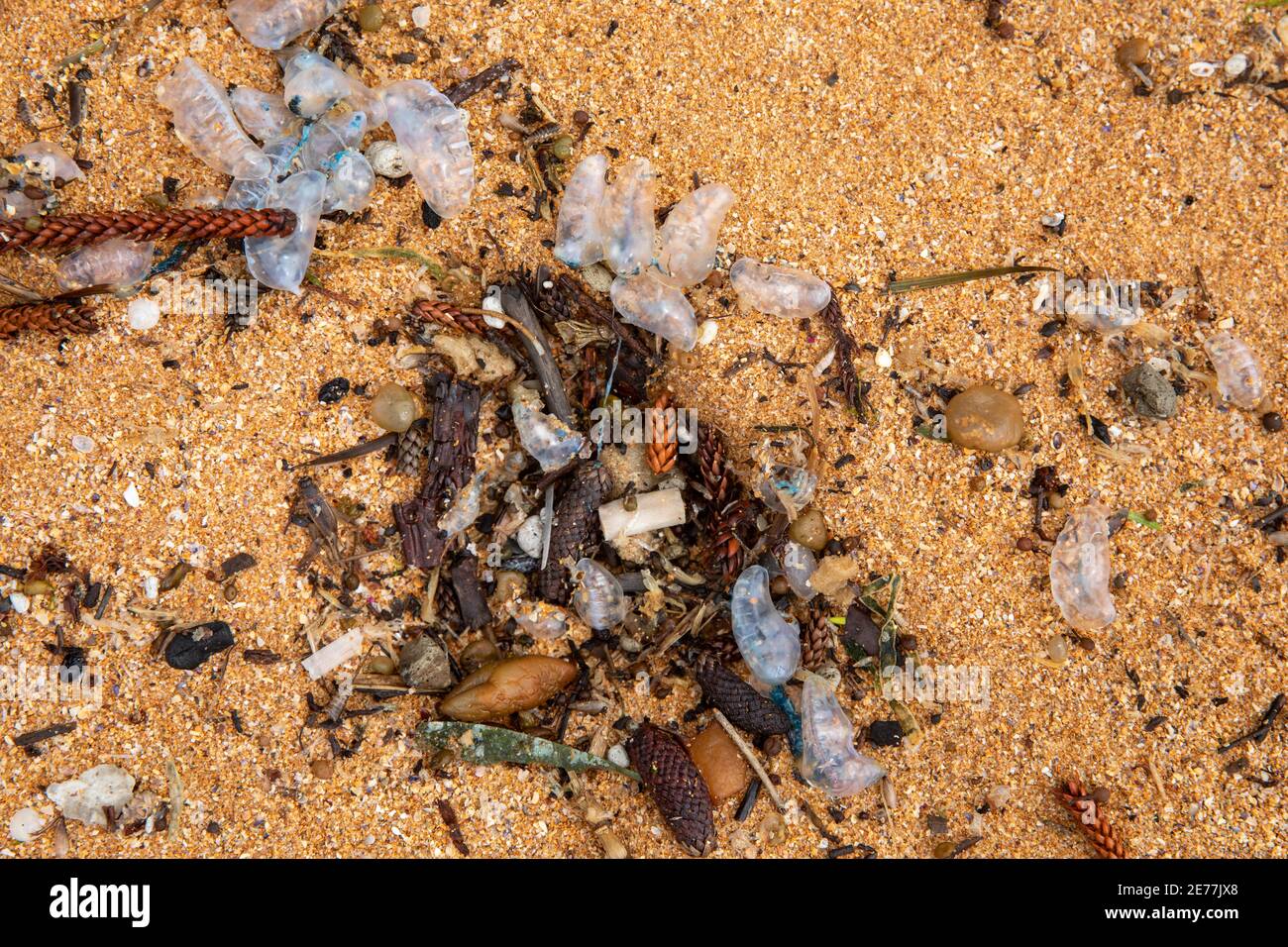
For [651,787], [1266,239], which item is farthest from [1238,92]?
[651,787]

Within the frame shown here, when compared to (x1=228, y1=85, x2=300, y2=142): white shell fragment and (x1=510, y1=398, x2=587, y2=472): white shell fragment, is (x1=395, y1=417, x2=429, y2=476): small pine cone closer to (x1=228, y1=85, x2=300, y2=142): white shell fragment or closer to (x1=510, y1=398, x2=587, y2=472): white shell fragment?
(x1=510, y1=398, x2=587, y2=472): white shell fragment

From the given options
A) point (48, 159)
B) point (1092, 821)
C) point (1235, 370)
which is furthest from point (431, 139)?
point (1092, 821)

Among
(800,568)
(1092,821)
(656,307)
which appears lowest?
(1092,821)

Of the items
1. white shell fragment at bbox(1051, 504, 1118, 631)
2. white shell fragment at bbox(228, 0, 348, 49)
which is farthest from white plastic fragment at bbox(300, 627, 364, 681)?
white shell fragment at bbox(1051, 504, 1118, 631)

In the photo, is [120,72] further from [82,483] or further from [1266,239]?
[1266,239]

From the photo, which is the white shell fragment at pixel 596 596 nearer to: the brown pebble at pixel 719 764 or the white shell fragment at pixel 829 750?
the brown pebble at pixel 719 764

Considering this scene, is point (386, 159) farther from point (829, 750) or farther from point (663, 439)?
point (829, 750)

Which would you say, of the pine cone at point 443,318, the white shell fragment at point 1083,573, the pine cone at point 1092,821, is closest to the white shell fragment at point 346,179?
the pine cone at point 443,318
